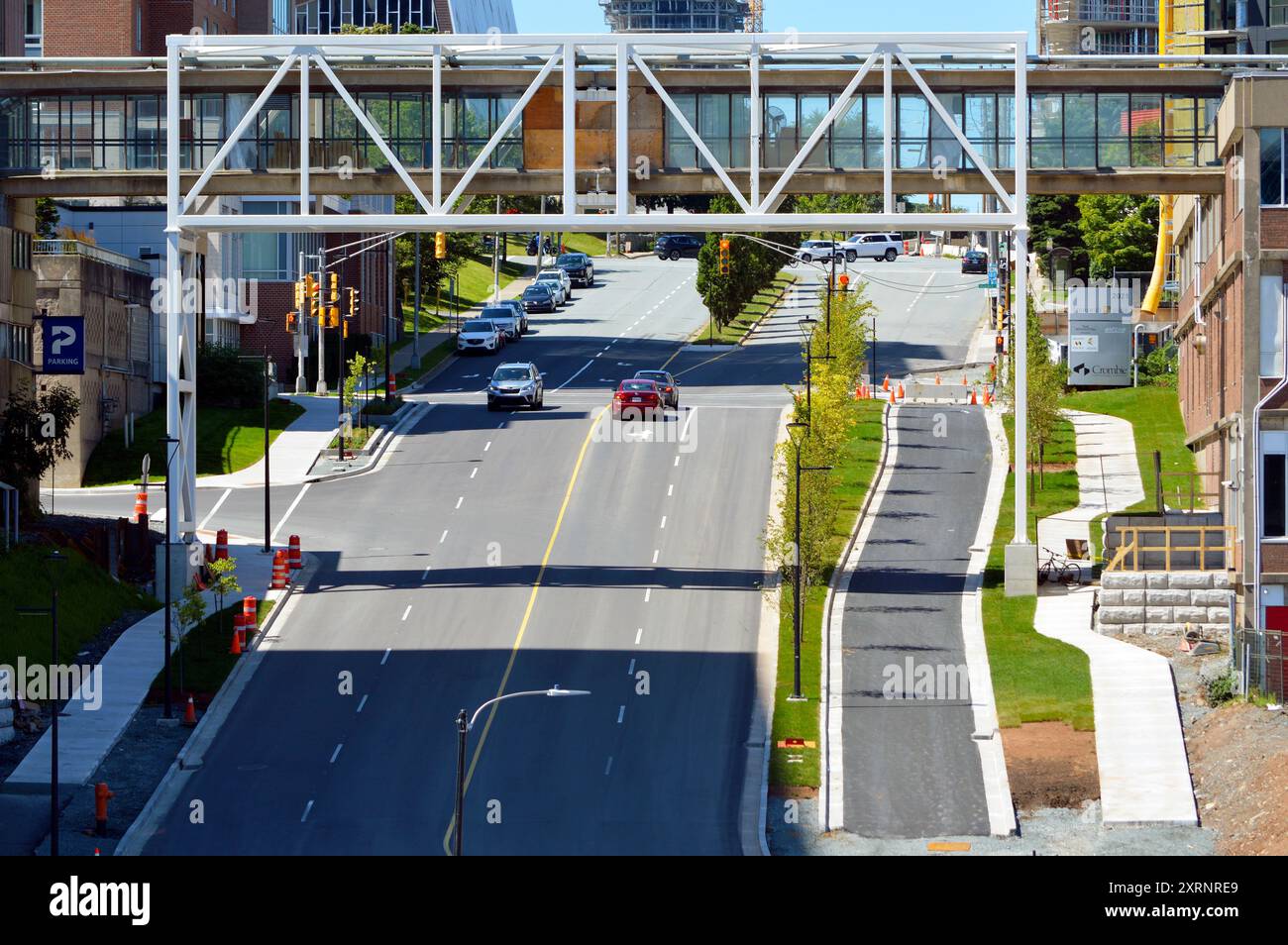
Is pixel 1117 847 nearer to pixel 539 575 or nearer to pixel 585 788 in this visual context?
pixel 585 788

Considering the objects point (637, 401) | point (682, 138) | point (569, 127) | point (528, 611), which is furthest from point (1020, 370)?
point (637, 401)

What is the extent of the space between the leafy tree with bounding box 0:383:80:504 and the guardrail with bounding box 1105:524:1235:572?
3086cm

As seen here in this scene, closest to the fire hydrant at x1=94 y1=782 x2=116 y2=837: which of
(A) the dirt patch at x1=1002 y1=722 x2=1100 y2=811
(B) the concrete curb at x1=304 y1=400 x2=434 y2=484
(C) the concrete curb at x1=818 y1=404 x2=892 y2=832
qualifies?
(C) the concrete curb at x1=818 y1=404 x2=892 y2=832

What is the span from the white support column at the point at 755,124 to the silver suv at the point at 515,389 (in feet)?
86.4

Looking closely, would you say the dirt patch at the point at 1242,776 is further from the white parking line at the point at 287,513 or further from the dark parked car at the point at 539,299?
the dark parked car at the point at 539,299

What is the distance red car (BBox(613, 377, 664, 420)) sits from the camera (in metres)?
83.5

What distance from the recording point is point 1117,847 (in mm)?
41688

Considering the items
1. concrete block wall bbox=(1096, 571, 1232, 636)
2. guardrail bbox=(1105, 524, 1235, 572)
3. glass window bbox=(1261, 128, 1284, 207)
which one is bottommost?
concrete block wall bbox=(1096, 571, 1232, 636)

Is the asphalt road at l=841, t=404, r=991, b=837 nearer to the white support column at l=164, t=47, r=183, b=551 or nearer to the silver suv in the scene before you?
the silver suv

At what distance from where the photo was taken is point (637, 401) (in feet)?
275

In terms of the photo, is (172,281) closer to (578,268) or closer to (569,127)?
(569,127)

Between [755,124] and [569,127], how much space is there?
522 centimetres

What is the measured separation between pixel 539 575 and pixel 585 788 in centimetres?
1666
